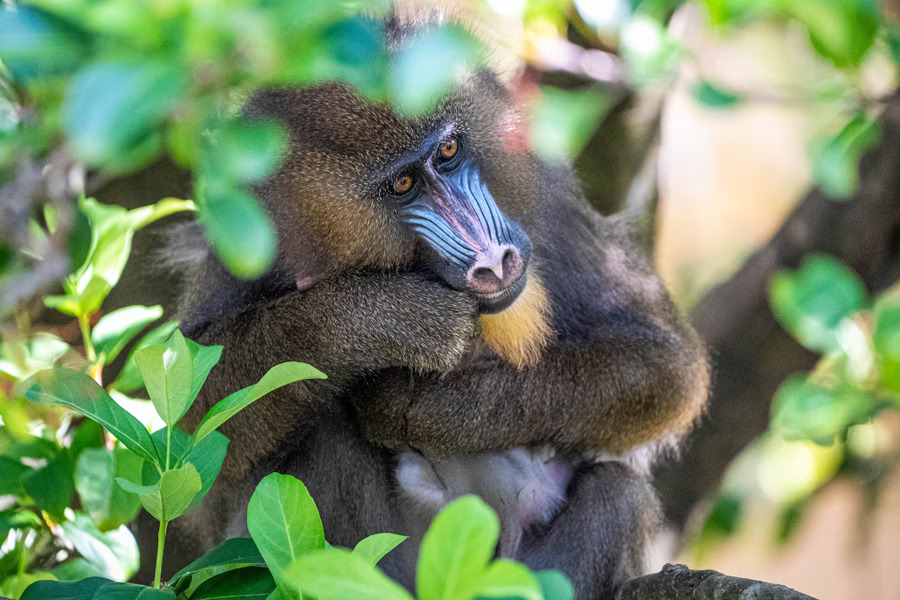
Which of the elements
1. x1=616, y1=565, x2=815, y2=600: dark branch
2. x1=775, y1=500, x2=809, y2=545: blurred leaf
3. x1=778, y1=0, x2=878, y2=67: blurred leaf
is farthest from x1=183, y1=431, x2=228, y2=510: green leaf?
x1=775, y1=500, x2=809, y2=545: blurred leaf

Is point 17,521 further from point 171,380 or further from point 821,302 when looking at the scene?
point 821,302

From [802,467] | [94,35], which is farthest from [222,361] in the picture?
[802,467]

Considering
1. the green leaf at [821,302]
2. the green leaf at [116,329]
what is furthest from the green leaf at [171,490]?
the green leaf at [821,302]

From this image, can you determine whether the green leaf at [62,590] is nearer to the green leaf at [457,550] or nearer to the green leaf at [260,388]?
the green leaf at [260,388]

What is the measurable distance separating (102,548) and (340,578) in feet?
5.27

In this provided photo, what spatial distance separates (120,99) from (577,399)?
2.19 m

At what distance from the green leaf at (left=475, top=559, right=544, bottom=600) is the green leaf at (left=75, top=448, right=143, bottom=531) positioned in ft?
5.29

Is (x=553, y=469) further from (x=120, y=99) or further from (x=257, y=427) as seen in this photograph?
(x=120, y=99)

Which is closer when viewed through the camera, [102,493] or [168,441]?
[168,441]

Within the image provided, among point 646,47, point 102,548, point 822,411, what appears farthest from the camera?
point 822,411

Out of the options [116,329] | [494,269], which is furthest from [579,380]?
[116,329]

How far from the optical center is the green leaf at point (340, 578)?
1.28 meters

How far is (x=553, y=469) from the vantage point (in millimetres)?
3529

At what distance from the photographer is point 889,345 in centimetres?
351
